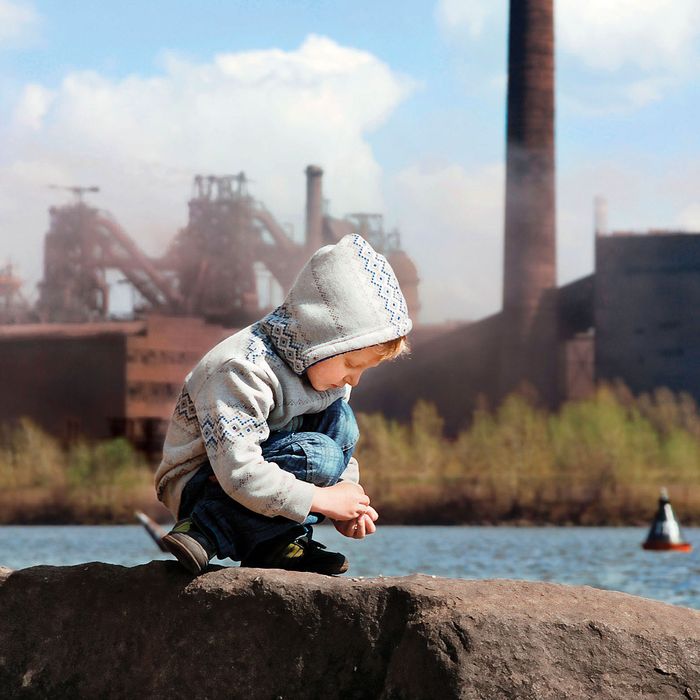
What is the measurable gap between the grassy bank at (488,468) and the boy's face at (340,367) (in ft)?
129

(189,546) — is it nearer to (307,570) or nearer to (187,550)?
(187,550)

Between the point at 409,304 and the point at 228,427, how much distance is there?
A: 1544 inches

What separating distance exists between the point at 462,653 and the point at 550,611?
0.19m

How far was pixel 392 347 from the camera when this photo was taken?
2990mm

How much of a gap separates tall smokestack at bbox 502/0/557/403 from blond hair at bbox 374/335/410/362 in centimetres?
3575

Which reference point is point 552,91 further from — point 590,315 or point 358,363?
point 358,363

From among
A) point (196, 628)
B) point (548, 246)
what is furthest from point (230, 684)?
point (548, 246)

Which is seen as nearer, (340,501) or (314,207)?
(340,501)

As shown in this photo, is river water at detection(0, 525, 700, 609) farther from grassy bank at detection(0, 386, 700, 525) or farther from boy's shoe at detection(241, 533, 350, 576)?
boy's shoe at detection(241, 533, 350, 576)

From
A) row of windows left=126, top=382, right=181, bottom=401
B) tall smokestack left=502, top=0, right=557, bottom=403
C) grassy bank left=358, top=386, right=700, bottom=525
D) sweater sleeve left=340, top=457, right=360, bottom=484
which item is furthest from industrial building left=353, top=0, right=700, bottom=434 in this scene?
sweater sleeve left=340, top=457, right=360, bottom=484

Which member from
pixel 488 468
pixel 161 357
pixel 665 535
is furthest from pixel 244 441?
pixel 488 468

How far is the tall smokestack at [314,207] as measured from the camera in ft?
149

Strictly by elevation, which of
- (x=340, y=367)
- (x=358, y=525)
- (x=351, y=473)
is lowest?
(x=358, y=525)

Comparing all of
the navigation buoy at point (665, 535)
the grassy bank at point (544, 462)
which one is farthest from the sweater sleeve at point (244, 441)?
the grassy bank at point (544, 462)
